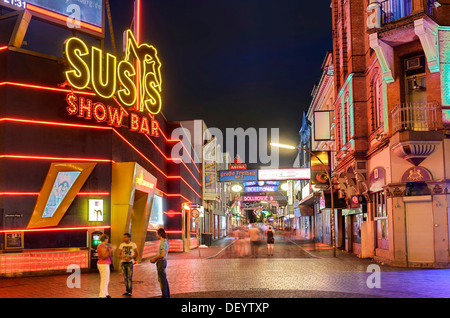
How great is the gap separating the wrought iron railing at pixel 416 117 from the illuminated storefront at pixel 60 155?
1146 centimetres

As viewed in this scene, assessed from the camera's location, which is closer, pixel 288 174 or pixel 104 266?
pixel 104 266

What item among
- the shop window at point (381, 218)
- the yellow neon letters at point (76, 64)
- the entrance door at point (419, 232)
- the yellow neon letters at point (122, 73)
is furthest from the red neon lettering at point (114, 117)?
the entrance door at point (419, 232)

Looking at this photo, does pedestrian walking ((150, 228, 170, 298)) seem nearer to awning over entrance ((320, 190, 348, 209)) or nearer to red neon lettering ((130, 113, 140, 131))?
red neon lettering ((130, 113, 140, 131))

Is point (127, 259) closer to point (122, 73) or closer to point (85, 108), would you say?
point (85, 108)

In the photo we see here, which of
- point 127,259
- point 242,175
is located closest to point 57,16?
point 127,259

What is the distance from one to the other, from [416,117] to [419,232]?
473 centimetres

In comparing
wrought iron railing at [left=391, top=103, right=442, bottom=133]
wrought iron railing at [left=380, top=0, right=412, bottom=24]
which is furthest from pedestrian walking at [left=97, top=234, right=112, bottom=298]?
wrought iron railing at [left=380, top=0, right=412, bottom=24]

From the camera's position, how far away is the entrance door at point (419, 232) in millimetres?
19750

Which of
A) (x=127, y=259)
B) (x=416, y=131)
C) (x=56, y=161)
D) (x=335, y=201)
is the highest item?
(x=416, y=131)

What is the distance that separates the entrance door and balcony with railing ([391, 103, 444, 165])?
187 centimetres

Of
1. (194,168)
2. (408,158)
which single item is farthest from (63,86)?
(194,168)

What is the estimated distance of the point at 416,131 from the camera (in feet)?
63.6

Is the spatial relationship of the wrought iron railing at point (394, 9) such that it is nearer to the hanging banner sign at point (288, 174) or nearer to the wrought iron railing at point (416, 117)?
the wrought iron railing at point (416, 117)
